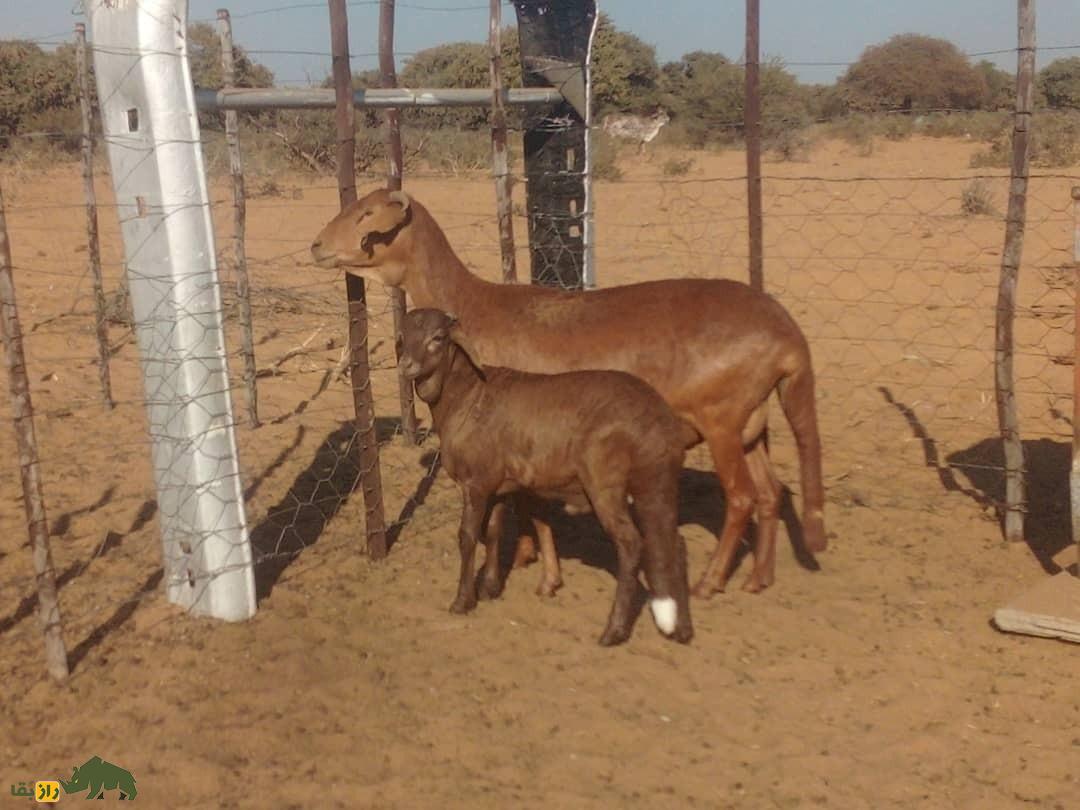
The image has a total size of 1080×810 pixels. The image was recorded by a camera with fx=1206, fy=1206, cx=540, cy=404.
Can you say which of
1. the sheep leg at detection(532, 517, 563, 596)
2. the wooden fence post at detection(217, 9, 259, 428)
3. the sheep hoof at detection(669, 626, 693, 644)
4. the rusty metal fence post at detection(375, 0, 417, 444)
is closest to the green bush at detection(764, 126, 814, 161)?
the wooden fence post at detection(217, 9, 259, 428)

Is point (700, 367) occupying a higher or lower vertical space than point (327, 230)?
lower

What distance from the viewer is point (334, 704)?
4.98 m

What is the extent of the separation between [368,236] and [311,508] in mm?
1847

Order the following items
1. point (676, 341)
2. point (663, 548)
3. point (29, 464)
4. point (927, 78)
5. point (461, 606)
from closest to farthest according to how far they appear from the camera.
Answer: point (29, 464)
point (663, 548)
point (461, 606)
point (676, 341)
point (927, 78)

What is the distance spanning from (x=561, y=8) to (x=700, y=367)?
310 cm

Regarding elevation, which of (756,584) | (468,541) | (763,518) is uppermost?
(468,541)

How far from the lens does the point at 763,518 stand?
6.47 m

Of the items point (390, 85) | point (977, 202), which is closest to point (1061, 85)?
point (977, 202)

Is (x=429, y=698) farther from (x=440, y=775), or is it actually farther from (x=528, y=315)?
(x=528, y=315)

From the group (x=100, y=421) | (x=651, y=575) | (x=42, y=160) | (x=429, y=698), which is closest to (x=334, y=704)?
(x=429, y=698)

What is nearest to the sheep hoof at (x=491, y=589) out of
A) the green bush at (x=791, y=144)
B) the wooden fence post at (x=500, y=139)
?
the wooden fence post at (x=500, y=139)

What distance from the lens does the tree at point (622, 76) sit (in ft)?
101

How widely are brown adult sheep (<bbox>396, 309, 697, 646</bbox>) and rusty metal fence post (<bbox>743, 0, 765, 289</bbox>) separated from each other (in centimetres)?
203

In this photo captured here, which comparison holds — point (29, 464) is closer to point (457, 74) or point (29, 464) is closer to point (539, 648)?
point (539, 648)
